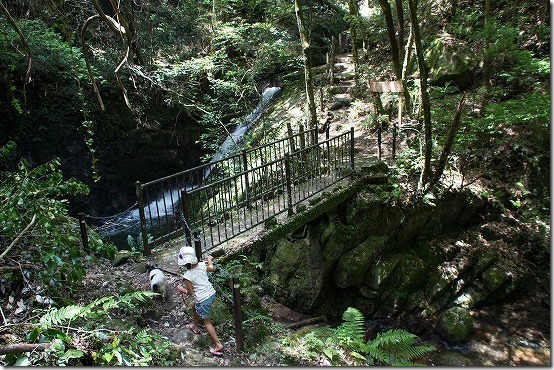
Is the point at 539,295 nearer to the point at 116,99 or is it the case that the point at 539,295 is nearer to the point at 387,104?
the point at 387,104

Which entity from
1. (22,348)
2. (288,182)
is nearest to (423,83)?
(288,182)

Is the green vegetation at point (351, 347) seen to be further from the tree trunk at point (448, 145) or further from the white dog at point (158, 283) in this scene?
the tree trunk at point (448, 145)

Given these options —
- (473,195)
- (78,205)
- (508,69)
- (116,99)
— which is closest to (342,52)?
(508,69)

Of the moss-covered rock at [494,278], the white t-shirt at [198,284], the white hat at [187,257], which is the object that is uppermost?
the white hat at [187,257]

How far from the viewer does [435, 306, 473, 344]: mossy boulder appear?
22.3 feet

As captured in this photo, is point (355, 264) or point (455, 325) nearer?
point (455, 325)

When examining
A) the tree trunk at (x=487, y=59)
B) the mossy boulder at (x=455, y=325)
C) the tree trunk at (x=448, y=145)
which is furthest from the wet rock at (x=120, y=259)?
the tree trunk at (x=487, y=59)

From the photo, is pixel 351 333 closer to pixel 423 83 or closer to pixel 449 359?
pixel 449 359

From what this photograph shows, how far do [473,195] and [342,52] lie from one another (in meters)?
14.4

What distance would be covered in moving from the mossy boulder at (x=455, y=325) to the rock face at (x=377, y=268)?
21.6 inches

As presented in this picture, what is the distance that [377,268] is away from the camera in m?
7.76

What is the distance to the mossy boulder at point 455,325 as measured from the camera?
6.79 metres

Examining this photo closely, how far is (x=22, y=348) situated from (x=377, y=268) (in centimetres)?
652

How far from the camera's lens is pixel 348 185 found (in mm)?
8008
